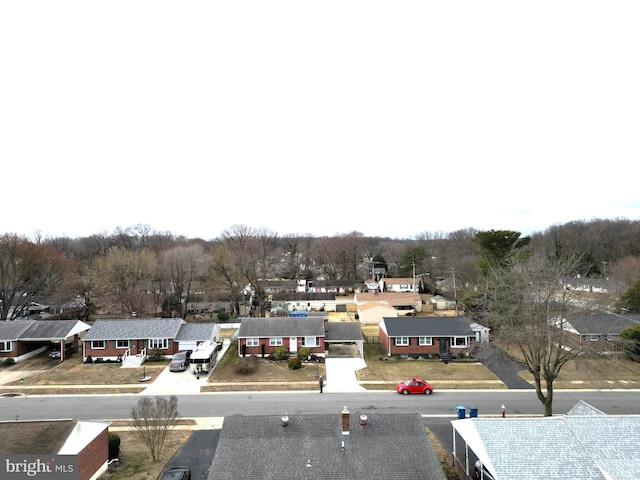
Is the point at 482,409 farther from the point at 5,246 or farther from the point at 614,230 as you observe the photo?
the point at 614,230

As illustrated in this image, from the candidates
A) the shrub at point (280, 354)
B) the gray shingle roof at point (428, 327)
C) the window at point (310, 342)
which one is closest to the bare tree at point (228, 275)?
the window at point (310, 342)

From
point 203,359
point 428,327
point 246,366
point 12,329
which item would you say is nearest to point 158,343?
point 203,359

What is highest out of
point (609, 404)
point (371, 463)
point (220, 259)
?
point (220, 259)

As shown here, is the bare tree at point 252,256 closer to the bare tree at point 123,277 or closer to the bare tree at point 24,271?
the bare tree at point 123,277

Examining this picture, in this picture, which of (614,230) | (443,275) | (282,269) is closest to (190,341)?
(443,275)

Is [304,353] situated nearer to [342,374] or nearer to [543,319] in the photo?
[342,374]

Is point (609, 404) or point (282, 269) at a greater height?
point (282, 269)
